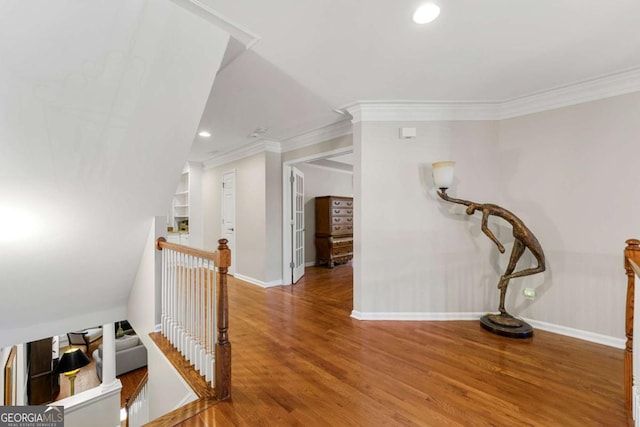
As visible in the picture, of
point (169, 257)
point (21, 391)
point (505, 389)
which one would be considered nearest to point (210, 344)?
point (169, 257)

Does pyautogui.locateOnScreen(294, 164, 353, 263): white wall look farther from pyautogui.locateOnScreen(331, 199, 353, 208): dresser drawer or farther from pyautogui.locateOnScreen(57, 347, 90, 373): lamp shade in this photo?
pyautogui.locateOnScreen(57, 347, 90, 373): lamp shade

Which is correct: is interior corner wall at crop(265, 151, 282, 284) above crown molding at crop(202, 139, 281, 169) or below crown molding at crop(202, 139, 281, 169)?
below

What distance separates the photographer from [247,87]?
252 centimetres

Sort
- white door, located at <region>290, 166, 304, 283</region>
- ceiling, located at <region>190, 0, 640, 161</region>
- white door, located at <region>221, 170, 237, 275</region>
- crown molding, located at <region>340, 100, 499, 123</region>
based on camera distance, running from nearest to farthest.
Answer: ceiling, located at <region>190, 0, 640, 161</region> → crown molding, located at <region>340, 100, 499, 123</region> → white door, located at <region>290, 166, 304, 283</region> → white door, located at <region>221, 170, 237, 275</region>

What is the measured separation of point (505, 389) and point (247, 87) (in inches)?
124

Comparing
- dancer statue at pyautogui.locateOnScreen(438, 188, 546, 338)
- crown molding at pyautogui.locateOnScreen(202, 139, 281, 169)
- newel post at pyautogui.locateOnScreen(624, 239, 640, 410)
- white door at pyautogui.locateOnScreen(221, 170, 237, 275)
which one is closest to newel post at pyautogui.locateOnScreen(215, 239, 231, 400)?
dancer statue at pyautogui.locateOnScreen(438, 188, 546, 338)

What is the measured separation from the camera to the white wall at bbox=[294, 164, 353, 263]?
6.09m

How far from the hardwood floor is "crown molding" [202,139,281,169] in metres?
2.68

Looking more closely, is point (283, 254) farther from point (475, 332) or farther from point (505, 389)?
point (505, 389)

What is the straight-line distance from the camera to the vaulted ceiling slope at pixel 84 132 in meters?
1.27

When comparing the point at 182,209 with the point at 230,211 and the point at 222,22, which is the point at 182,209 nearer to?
the point at 230,211

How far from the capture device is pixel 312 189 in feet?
20.8

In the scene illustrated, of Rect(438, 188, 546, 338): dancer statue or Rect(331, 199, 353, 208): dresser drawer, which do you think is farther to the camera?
Rect(331, 199, 353, 208): dresser drawer

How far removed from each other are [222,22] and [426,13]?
1.26m
